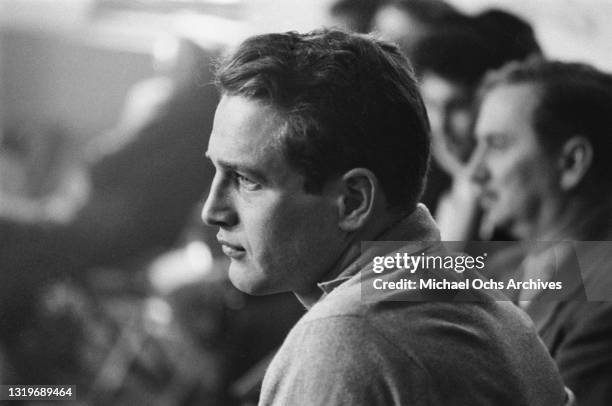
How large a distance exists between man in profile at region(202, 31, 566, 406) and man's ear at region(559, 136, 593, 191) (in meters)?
0.74

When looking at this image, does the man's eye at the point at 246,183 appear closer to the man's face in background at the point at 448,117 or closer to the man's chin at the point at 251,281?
the man's chin at the point at 251,281

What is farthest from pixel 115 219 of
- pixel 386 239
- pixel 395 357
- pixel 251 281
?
pixel 395 357

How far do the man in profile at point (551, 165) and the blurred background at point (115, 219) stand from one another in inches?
21.1

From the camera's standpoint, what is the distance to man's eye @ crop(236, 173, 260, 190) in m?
0.96

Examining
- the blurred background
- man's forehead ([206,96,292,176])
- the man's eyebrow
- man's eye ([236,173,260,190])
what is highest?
man's forehead ([206,96,292,176])

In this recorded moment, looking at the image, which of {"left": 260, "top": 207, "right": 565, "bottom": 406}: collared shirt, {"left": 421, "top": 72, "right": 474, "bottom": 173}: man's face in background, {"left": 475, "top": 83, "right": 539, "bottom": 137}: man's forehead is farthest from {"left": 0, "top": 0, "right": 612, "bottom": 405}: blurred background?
{"left": 260, "top": 207, "right": 565, "bottom": 406}: collared shirt

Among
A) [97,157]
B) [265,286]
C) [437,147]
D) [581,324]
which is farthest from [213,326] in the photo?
[265,286]

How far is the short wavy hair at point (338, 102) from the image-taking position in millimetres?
901

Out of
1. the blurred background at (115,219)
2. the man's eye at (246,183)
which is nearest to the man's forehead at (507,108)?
the blurred background at (115,219)

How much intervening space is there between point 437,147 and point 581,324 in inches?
19.9

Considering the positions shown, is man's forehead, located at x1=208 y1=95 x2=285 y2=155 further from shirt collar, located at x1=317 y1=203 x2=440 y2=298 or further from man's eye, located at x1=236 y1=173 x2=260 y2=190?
shirt collar, located at x1=317 y1=203 x2=440 y2=298

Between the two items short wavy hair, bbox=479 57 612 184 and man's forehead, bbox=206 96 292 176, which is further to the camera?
short wavy hair, bbox=479 57 612 184

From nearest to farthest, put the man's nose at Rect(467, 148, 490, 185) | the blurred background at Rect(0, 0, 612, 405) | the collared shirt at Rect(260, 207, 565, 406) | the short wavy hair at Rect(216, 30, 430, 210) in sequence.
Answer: the collared shirt at Rect(260, 207, 565, 406), the short wavy hair at Rect(216, 30, 430, 210), the man's nose at Rect(467, 148, 490, 185), the blurred background at Rect(0, 0, 612, 405)

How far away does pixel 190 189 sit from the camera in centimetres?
191
